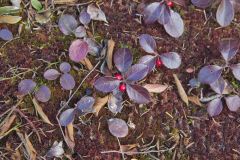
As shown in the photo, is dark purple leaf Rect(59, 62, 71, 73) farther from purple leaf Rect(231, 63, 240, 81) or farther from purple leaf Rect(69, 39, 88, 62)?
purple leaf Rect(231, 63, 240, 81)

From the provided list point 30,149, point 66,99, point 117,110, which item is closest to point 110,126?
point 117,110

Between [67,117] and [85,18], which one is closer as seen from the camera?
[67,117]

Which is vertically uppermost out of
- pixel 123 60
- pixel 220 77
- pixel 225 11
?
pixel 225 11

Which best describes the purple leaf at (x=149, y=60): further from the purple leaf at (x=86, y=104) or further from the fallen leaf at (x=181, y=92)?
the purple leaf at (x=86, y=104)

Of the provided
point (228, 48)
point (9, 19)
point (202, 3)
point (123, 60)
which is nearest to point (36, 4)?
point (9, 19)

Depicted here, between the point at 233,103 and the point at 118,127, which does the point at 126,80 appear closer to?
the point at 118,127

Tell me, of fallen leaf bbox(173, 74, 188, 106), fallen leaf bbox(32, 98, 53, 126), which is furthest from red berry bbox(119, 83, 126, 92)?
fallen leaf bbox(32, 98, 53, 126)
